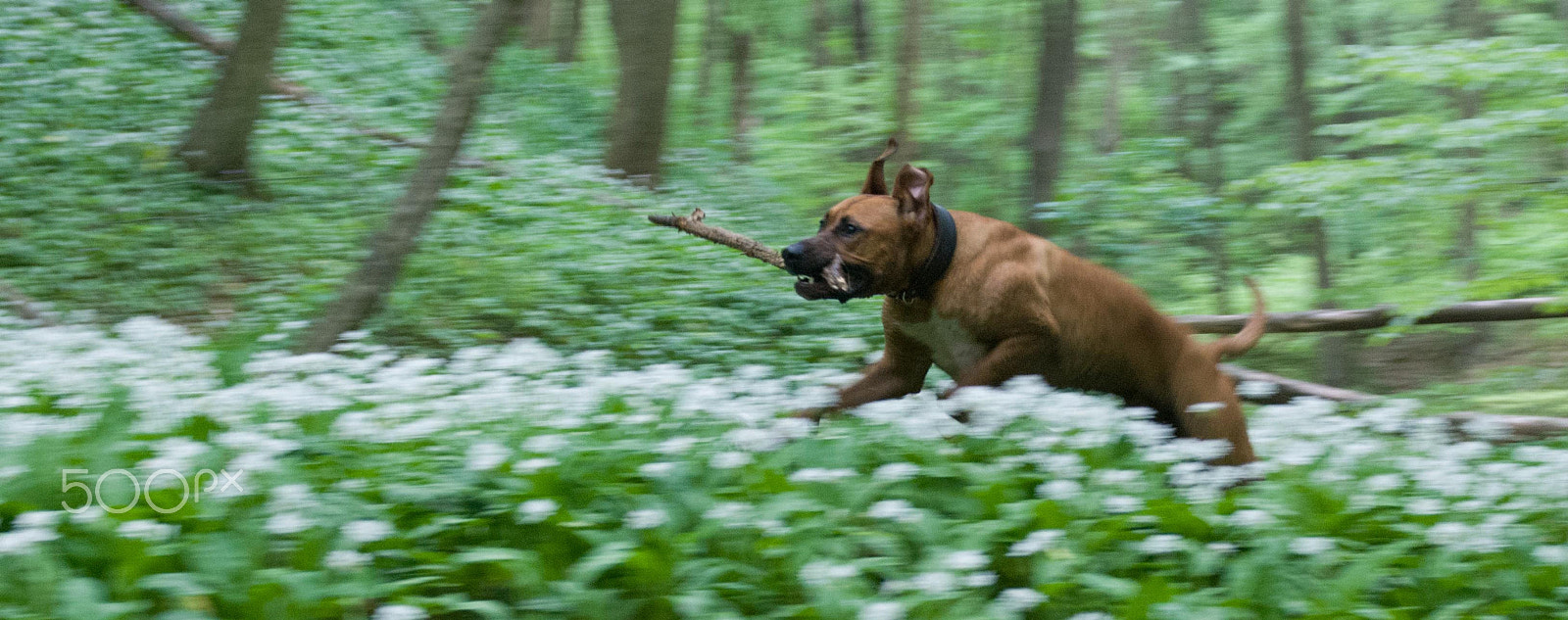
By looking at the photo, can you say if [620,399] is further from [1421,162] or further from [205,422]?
[1421,162]

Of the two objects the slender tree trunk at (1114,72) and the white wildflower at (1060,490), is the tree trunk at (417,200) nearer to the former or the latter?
the white wildflower at (1060,490)

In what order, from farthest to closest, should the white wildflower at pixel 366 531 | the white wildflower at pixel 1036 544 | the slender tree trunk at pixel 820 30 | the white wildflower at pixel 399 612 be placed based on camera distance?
the slender tree trunk at pixel 820 30 → the white wildflower at pixel 1036 544 → the white wildflower at pixel 366 531 → the white wildflower at pixel 399 612

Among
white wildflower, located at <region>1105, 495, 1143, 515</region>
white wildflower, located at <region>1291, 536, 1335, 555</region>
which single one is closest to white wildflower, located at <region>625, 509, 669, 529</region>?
white wildflower, located at <region>1105, 495, 1143, 515</region>

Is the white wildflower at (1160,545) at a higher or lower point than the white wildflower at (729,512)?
lower

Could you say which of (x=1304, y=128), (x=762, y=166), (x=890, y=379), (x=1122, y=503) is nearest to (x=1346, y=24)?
(x=1304, y=128)

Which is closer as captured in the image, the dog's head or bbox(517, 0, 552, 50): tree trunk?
the dog's head

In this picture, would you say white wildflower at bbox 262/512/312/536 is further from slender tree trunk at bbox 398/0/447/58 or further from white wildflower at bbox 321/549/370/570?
slender tree trunk at bbox 398/0/447/58

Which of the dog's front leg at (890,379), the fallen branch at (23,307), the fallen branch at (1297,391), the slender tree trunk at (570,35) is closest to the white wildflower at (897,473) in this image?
the dog's front leg at (890,379)

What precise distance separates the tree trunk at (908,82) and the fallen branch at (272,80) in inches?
211

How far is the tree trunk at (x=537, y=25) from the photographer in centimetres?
1970

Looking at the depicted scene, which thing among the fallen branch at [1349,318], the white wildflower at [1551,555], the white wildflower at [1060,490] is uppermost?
the white wildflower at [1060,490]

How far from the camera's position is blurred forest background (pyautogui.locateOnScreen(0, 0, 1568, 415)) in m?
8.18

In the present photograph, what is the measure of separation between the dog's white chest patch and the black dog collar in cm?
15

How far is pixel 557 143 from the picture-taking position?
554 inches
